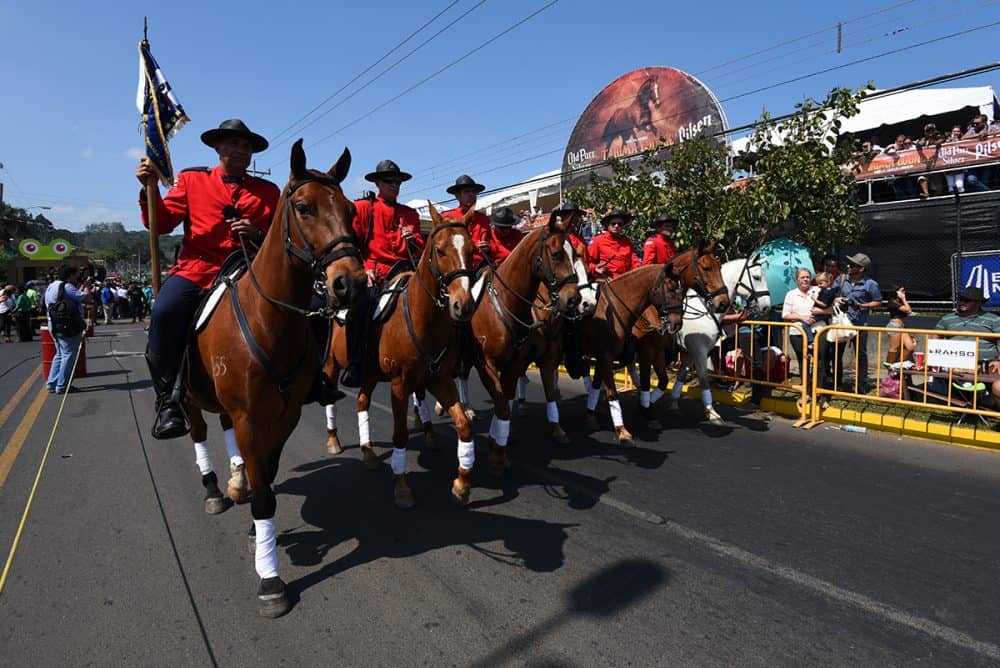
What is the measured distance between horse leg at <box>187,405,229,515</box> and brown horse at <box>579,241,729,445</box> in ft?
14.4

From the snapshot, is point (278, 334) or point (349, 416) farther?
point (349, 416)

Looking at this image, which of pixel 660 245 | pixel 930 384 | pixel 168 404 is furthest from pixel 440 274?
pixel 930 384

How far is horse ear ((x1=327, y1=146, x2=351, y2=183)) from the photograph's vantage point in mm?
3415

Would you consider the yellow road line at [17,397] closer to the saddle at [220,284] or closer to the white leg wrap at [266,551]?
the saddle at [220,284]

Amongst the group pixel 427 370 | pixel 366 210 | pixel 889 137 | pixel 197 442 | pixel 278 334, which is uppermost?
pixel 889 137

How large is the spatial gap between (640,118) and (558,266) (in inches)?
633

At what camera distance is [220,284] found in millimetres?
3951

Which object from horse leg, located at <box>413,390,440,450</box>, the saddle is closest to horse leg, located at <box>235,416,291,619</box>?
the saddle

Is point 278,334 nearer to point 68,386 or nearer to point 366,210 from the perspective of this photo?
point 366,210

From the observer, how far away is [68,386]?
10.4 metres

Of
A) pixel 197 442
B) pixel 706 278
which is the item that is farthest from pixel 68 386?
pixel 706 278

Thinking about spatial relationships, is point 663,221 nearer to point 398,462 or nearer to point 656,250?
point 656,250

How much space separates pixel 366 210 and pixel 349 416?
10.7ft

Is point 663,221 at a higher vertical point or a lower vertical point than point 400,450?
higher
